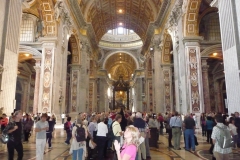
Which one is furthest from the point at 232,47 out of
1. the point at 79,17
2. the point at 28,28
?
the point at 79,17

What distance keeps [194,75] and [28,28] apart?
456 inches

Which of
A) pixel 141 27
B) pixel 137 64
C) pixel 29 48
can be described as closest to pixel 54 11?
pixel 29 48

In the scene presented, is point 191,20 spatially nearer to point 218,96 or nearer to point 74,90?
point 218,96

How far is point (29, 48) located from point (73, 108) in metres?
6.78

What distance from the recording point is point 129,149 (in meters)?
2.09

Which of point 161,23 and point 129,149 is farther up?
point 161,23

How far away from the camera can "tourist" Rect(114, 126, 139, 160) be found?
204 centimetres

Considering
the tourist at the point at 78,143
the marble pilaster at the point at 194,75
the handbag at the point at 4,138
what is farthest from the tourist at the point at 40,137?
the marble pilaster at the point at 194,75

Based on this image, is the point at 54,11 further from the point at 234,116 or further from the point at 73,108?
the point at 234,116

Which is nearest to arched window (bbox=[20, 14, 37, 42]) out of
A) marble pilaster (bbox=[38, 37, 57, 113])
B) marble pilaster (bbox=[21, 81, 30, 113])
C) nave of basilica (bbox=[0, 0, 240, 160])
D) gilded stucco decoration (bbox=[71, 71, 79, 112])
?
nave of basilica (bbox=[0, 0, 240, 160])

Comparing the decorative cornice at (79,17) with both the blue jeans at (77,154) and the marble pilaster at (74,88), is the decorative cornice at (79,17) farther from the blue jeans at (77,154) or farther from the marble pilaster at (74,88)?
the blue jeans at (77,154)

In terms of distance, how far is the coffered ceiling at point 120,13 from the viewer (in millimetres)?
21234

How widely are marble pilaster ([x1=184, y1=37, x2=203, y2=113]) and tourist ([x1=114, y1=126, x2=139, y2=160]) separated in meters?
10.3

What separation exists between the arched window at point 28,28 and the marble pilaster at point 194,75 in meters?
10.3
